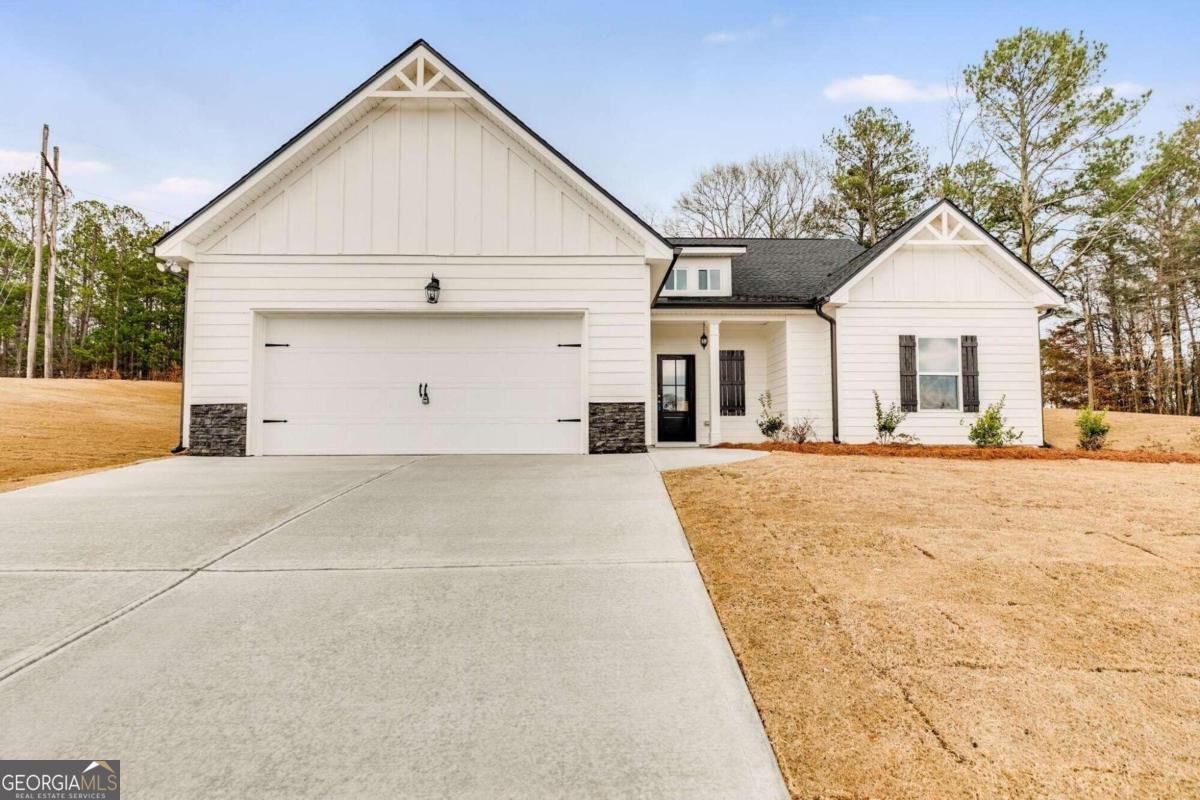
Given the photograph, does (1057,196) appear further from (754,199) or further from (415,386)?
(415,386)

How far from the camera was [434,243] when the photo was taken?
7895 mm

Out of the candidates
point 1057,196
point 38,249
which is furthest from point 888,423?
point 38,249

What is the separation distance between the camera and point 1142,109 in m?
14.8

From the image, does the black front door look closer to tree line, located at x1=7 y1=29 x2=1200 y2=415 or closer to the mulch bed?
the mulch bed

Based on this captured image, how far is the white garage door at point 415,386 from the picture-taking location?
786cm

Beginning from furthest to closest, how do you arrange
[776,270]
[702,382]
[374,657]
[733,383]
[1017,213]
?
1. [1017,213]
2. [776,270]
3. [733,383]
4. [702,382]
5. [374,657]

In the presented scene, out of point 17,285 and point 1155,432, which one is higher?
point 17,285

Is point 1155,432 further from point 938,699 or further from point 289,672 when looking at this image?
point 289,672

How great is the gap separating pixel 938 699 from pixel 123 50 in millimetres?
18951

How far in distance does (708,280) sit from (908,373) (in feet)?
14.2

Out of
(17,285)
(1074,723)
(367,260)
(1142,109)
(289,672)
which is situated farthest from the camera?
(17,285)

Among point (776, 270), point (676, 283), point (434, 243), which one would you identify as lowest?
point (434, 243)

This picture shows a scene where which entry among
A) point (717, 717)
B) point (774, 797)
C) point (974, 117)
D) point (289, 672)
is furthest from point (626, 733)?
point (974, 117)

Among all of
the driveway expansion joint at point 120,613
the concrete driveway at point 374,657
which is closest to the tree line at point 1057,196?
the concrete driveway at point 374,657
